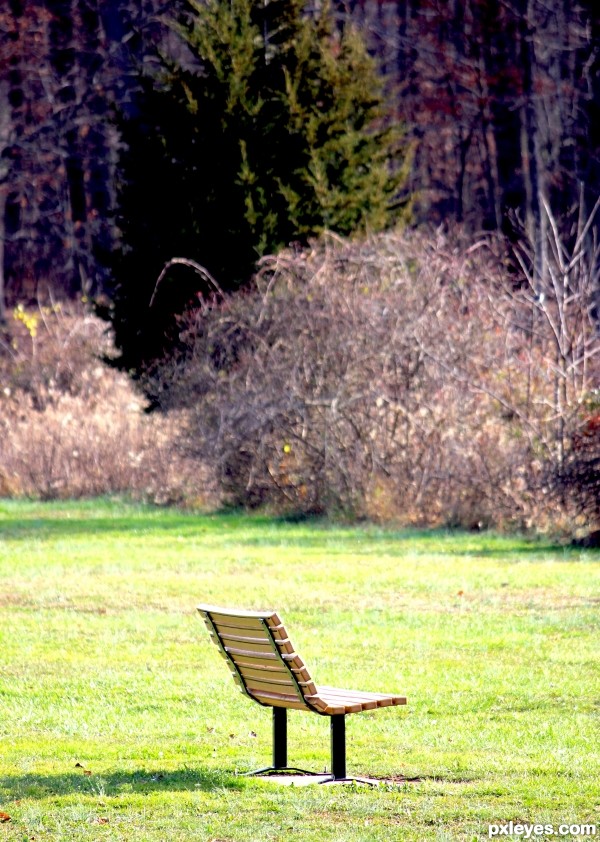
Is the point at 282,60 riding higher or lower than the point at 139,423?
higher

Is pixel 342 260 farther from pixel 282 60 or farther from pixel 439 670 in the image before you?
pixel 439 670

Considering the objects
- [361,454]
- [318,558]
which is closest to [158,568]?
[318,558]

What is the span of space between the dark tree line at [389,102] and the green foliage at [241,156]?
51.1 ft

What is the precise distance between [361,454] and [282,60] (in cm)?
841

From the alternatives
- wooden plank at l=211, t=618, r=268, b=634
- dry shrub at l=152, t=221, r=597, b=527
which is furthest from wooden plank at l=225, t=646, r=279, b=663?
dry shrub at l=152, t=221, r=597, b=527

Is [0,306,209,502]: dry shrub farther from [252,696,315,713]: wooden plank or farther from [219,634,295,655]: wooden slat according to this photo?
[252,696,315,713]: wooden plank

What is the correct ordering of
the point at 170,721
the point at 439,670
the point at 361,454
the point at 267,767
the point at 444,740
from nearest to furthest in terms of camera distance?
the point at 267,767
the point at 444,740
the point at 170,721
the point at 439,670
the point at 361,454

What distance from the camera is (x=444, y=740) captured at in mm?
8469

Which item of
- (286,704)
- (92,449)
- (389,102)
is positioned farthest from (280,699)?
(389,102)

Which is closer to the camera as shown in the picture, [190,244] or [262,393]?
[262,393]

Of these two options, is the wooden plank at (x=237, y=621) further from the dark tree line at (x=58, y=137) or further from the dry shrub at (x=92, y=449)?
the dark tree line at (x=58, y=137)

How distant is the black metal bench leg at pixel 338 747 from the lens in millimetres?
7184

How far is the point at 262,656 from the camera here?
729 cm

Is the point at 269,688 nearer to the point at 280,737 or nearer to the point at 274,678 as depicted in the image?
the point at 274,678
